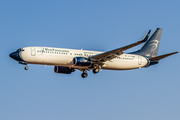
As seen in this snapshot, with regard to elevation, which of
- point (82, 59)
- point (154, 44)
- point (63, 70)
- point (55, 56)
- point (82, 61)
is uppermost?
point (154, 44)

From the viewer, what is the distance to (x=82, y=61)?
54531 millimetres

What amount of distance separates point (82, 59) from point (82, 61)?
0.36m

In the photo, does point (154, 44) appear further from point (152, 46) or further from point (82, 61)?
point (82, 61)

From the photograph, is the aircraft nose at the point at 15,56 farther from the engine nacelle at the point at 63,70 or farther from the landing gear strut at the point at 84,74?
the landing gear strut at the point at 84,74

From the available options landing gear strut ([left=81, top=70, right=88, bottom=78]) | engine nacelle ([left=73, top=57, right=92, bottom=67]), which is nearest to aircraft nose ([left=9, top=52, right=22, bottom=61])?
engine nacelle ([left=73, top=57, right=92, bottom=67])

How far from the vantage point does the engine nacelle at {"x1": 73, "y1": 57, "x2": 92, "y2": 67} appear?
54.2 meters

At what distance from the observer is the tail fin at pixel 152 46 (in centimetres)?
6575

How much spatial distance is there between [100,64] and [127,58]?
6.14 m

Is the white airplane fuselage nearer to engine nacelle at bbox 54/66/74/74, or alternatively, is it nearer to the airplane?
the airplane

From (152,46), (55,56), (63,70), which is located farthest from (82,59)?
(152,46)

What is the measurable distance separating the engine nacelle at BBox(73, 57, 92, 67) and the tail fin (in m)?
14.2

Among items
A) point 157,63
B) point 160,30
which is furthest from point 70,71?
point 160,30

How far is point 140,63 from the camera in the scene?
6231 centimetres

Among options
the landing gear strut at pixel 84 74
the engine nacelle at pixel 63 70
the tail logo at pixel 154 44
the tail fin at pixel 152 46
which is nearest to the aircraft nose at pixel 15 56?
the engine nacelle at pixel 63 70
